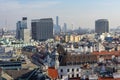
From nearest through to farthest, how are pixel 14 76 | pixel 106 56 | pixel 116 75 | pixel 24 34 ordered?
pixel 116 75
pixel 14 76
pixel 106 56
pixel 24 34

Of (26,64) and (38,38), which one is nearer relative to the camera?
(26,64)

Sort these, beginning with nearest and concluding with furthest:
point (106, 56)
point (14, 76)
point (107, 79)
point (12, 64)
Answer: point (107, 79)
point (14, 76)
point (12, 64)
point (106, 56)

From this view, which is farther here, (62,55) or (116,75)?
(62,55)

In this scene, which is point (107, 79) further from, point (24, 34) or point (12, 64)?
point (24, 34)

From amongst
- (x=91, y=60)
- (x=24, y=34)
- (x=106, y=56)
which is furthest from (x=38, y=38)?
(x=91, y=60)

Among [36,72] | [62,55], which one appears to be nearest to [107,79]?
[36,72]

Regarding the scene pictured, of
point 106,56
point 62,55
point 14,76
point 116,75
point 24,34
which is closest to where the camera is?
point 116,75

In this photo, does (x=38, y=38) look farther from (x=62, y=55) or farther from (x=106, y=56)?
(x=62, y=55)
